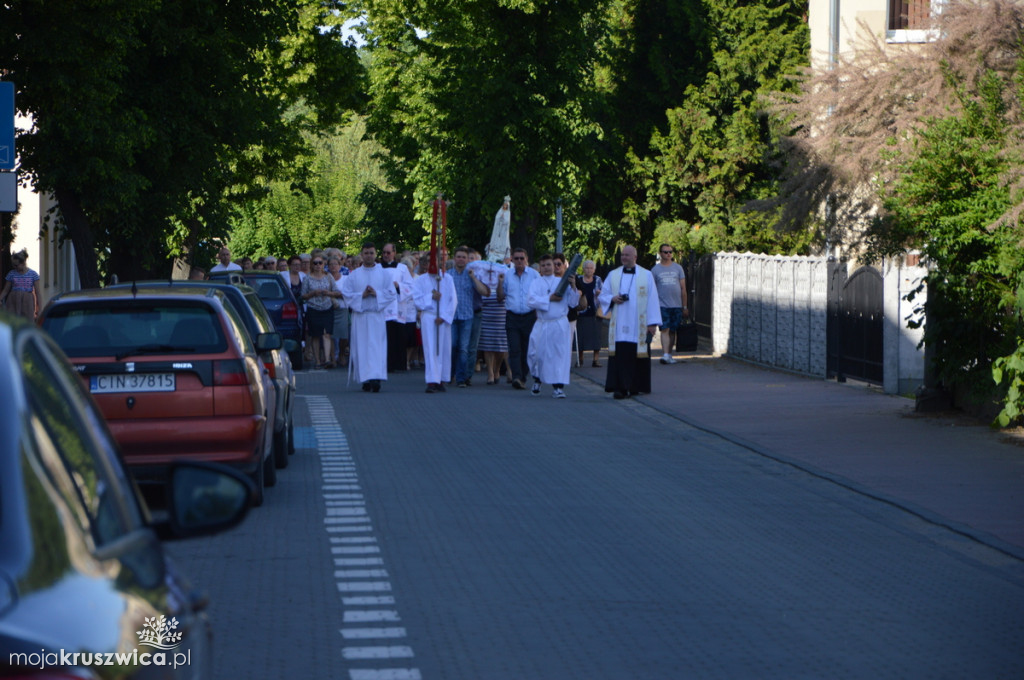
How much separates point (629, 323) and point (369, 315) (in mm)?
3582

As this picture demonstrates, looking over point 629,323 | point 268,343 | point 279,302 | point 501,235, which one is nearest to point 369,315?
point 629,323

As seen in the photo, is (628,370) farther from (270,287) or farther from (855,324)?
(270,287)

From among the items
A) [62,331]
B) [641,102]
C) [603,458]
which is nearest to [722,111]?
[641,102]

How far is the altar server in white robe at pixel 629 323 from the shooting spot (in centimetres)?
2002

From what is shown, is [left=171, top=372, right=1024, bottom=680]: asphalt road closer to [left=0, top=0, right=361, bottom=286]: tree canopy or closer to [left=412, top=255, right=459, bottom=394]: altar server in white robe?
[left=412, top=255, right=459, bottom=394]: altar server in white robe

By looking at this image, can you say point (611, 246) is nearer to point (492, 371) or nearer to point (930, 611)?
point (492, 371)

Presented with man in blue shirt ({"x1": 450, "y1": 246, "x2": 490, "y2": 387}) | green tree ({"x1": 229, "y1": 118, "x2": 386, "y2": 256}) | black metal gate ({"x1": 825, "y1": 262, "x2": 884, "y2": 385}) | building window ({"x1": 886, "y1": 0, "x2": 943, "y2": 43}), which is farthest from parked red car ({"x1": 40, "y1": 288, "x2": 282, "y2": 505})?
green tree ({"x1": 229, "y1": 118, "x2": 386, "y2": 256})

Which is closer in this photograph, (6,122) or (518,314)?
(6,122)

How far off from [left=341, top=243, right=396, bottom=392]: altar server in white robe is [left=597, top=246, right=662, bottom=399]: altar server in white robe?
2981 mm

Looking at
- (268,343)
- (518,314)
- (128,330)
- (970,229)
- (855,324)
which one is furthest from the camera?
(518,314)

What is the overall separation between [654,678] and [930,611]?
2000 millimetres

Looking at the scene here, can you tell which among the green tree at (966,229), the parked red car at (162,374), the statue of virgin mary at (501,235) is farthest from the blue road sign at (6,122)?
the statue of virgin mary at (501,235)

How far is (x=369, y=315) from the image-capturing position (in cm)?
2105

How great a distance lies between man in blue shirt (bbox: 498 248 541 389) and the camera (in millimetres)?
21578
